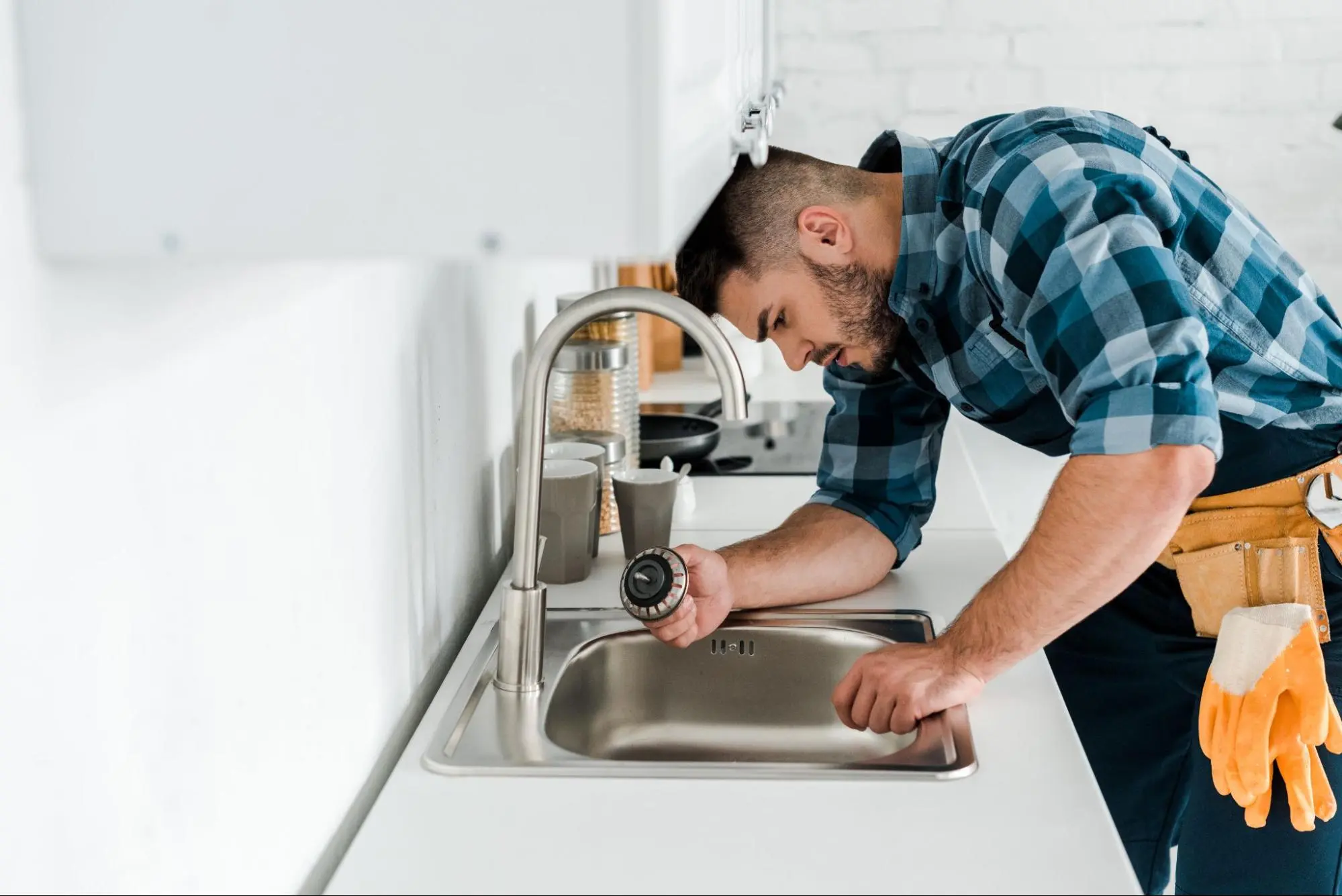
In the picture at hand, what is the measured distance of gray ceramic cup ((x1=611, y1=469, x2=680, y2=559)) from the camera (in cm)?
156

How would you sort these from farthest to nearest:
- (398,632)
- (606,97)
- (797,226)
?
(797,226)
(398,632)
(606,97)

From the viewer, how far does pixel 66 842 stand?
0.64 metres

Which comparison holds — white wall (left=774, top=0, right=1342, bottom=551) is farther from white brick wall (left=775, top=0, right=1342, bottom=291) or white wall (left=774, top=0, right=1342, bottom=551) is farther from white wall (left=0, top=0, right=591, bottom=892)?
white wall (left=0, top=0, right=591, bottom=892)

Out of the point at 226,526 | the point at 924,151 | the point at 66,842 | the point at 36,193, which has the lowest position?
the point at 66,842

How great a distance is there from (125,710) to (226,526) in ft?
0.46

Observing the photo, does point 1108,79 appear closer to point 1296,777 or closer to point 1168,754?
Result: point 1168,754

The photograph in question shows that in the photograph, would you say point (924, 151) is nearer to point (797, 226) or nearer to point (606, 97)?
point (797, 226)

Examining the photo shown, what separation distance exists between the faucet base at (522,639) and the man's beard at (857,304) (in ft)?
1.40

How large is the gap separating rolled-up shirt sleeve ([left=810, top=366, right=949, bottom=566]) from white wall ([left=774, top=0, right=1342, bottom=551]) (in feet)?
4.00

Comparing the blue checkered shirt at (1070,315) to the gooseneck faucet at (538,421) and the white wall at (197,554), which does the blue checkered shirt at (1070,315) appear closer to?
the gooseneck faucet at (538,421)

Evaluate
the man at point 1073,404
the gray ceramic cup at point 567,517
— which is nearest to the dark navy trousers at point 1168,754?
the man at point 1073,404

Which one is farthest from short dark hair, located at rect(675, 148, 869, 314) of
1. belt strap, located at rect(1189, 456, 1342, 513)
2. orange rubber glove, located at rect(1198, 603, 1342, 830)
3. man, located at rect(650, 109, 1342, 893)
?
orange rubber glove, located at rect(1198, 603, 1342, 830)

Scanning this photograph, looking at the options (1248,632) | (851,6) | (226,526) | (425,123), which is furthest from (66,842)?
(851,6)

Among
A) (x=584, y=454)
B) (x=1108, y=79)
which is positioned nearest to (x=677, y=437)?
(x=584, y=454)
